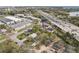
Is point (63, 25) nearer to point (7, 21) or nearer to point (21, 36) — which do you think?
point (21, 36)

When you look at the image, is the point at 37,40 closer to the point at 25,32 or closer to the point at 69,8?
the point at 25,32

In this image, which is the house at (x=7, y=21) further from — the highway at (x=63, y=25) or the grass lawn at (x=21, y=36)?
the highway at (x=63, y=25)

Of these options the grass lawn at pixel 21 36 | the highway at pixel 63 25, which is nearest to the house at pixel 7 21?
the grass lawn at pixel 21 36

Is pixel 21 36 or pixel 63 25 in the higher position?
pixel 63 25

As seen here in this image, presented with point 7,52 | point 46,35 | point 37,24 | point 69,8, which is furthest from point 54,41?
point 7,52

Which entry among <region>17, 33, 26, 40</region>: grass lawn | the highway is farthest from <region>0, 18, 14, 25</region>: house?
the highway

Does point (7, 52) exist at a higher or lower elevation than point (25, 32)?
lower

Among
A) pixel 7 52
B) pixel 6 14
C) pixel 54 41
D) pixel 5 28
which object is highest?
pixel 6 14

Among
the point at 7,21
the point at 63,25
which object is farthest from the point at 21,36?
the point at 63,25

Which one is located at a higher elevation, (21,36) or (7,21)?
(7,21)
